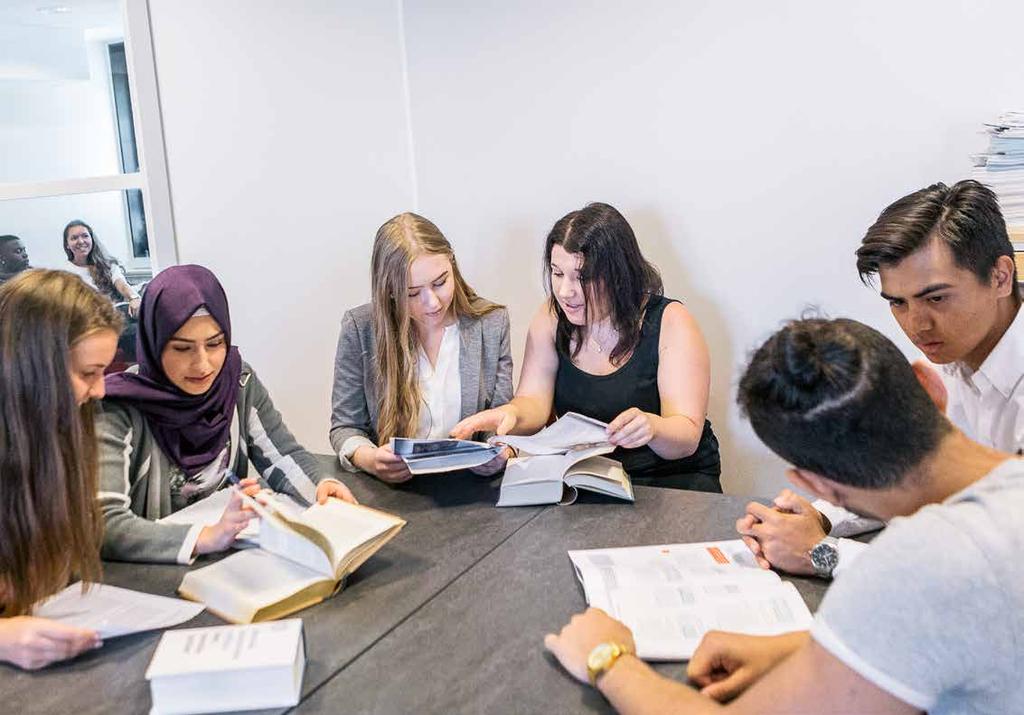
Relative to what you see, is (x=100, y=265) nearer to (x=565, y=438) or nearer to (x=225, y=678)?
(x=565, y=438)

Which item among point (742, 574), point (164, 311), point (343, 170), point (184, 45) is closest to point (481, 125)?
point (343, 170)

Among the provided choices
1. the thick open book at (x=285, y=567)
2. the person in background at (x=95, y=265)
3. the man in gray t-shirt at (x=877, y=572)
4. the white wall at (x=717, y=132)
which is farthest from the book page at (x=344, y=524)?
the white wall at (x=717, y=132)

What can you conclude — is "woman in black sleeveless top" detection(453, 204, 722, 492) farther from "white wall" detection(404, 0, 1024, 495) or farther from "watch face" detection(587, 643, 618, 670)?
"watch face" detection(587, 643, 618, 670)

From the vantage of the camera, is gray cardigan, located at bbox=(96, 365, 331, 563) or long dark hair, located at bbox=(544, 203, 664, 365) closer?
gray cardigan, located at bbox=(96, 365, 331, 563)

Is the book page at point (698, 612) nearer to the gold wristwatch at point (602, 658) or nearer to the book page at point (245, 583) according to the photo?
the gold wristwatch at point (602, 658)

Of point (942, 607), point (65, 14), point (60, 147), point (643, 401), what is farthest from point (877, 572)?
point (65, 14)

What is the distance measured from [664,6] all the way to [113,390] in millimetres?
1932

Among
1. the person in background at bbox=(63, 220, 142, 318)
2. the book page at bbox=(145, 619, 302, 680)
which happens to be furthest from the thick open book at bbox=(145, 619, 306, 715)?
the person in background at bbox=(63, 220, 142, 318)

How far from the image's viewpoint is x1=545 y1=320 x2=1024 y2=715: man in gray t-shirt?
0.91 m

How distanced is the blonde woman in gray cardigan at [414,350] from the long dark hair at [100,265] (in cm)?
73

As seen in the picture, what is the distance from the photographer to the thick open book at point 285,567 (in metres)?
1.50

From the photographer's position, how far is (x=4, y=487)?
1.44m

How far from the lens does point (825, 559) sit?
1509 mm

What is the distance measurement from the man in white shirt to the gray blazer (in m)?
0.91
